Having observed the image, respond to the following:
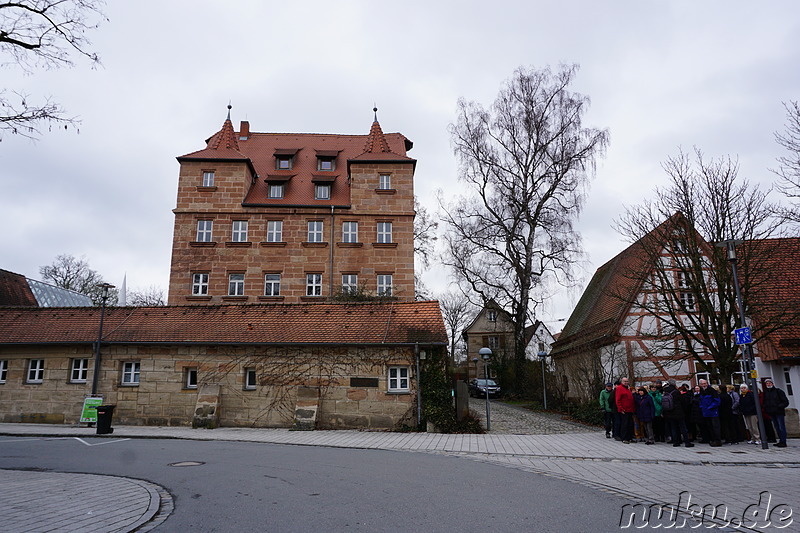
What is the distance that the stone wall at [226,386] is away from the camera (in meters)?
17.0

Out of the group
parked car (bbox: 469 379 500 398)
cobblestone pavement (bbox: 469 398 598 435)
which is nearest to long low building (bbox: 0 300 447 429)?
cobblestone pavement (bbox: 469 398 598 435)

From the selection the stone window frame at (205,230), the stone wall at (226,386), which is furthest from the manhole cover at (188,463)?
the stone window frame at (205,230)

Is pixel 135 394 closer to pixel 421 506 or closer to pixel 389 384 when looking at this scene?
pixel 389 384

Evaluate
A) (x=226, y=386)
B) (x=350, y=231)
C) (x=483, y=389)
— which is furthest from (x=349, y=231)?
(x=226, y=386)

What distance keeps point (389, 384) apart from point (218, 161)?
1958cm

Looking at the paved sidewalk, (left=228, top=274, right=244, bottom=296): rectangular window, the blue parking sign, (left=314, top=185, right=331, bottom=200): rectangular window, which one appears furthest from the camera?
(left=314, top=185, right=331, bottom=200): rectangular window

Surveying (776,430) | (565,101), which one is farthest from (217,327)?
(565,101)

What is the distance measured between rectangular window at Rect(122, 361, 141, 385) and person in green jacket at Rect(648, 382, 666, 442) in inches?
620

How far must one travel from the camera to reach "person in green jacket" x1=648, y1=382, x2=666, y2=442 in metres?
14.2

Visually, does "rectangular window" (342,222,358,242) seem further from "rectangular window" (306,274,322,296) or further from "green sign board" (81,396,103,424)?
"green sign board" (81,396,103,424)

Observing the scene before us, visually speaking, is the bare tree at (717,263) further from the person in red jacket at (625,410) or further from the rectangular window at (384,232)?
the rectangular window at (384,232)

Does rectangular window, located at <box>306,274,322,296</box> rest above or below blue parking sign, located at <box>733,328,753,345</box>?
above

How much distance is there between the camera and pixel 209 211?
3064 centimetres

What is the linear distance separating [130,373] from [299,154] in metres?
20.2
